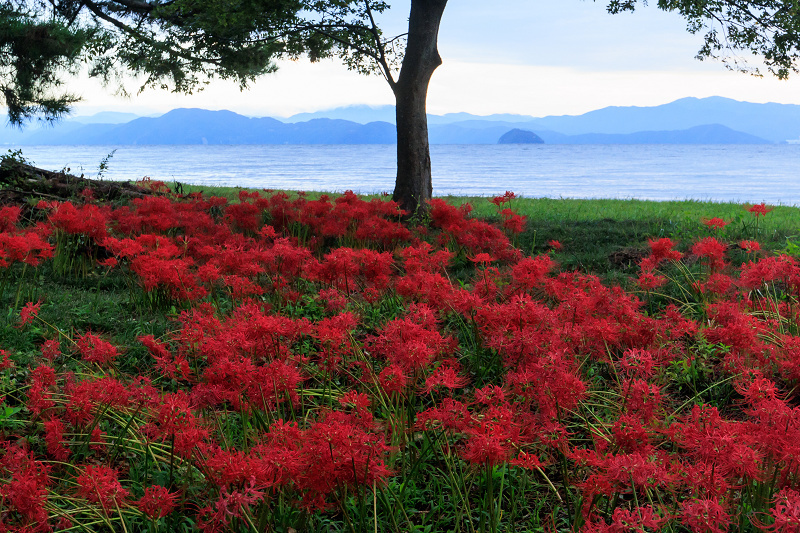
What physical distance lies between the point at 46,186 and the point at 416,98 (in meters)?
5.90

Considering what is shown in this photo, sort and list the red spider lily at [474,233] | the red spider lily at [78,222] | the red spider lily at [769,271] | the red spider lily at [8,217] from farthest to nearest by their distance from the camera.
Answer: the red spider lily at [474,233], the red spider lily at [8,217], the red spider lily at [78,222], the red spider lily at [769,271]

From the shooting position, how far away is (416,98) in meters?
10.1

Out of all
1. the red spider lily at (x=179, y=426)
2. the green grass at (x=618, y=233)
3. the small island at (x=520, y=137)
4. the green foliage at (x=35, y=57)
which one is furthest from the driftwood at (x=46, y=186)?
the small island at (x=520, y=137)

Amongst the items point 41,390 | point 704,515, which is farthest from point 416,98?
point 704,515

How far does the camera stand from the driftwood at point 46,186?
8.98 meters

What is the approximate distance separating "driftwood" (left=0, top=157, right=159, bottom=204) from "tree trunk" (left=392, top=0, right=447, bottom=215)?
3.95 metres

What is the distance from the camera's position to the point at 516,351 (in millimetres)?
2656

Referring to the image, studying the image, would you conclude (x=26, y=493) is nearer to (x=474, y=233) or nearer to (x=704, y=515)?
(x=704, y=515)

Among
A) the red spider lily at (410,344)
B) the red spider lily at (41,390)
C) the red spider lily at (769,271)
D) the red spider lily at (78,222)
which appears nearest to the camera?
the red spider lily at (410,344)

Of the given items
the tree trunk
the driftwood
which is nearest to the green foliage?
the driftwood

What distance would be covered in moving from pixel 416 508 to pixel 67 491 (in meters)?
1.49

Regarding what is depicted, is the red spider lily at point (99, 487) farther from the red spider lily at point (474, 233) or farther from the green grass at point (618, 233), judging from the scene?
the green grass at point (618, 233)

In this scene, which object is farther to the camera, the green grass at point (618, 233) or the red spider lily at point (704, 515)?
the green grass at point (618, 233)

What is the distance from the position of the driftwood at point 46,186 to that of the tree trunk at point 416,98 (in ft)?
13.0
